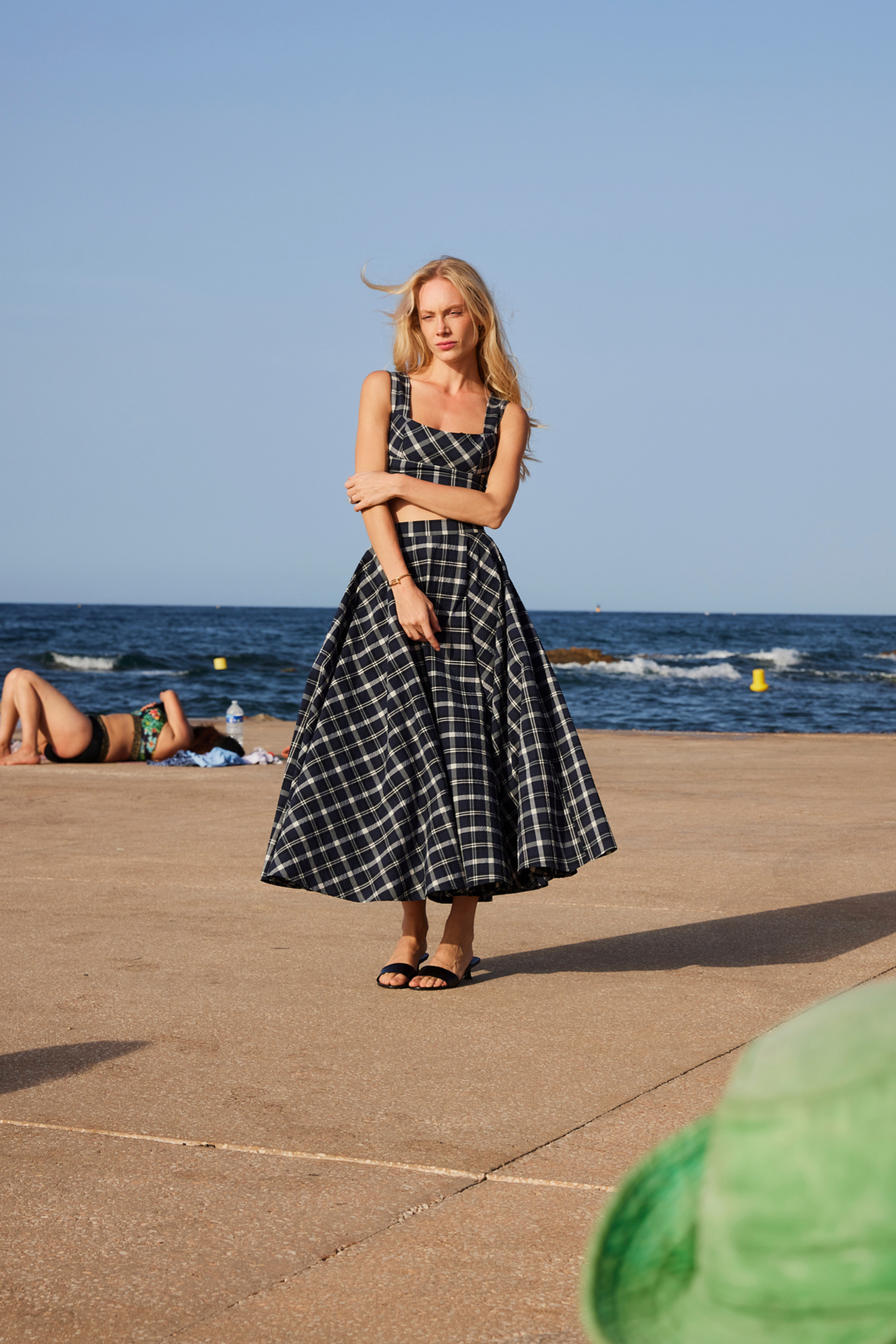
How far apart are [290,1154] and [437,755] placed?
4.08 ft

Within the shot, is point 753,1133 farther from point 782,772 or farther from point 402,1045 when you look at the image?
point 782,772

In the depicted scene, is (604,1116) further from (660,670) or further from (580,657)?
(580,657)

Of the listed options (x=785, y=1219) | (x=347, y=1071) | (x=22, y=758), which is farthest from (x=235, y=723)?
(x=785, y=1219)

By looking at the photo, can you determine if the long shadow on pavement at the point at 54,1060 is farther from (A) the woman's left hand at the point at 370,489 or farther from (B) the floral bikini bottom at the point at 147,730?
(B) the floral bikini bottom at the point at 147,730

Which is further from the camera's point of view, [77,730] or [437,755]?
[77,730]

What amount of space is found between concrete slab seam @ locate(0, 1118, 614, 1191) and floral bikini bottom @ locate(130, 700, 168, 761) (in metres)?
6.68

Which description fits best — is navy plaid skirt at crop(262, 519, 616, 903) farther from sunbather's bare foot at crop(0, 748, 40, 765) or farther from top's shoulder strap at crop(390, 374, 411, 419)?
sunbather's bare foot at crop(0, 748, 40, 765)

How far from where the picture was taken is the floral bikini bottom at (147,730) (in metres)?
8.71

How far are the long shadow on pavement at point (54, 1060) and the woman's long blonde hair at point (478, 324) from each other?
1.77 meters

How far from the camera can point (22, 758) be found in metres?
8.40

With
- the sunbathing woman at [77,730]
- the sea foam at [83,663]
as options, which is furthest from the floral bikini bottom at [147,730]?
the sea foam at [83,663]

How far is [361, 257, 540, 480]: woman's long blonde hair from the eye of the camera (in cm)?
336

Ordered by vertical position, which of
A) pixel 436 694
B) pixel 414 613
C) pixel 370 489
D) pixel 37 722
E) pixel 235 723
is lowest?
pixel 235 723

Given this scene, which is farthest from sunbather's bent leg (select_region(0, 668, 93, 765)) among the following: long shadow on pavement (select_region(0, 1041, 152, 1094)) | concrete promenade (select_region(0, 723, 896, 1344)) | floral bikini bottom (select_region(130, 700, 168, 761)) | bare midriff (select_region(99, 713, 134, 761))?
long shadow on pavement (select_region(0, 1041, 152, 1094))
